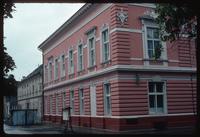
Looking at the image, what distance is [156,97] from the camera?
20.0 m

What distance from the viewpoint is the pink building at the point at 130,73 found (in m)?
18.8

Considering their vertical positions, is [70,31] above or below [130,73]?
above

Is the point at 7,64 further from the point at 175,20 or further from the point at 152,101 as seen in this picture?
the point at 152,101

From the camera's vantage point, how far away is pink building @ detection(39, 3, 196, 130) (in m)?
18.8

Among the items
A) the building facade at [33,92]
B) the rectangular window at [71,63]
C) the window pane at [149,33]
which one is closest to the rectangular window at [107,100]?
the window pane at [149,33]

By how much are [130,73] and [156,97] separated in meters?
2.56

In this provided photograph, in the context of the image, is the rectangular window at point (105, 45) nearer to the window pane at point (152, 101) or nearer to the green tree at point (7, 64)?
the window pane at point (152, 101)

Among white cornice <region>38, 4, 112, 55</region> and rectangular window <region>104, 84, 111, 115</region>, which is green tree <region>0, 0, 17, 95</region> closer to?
rectangular window <region>104, 84, 111, 115</region>

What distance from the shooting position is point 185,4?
3.76m

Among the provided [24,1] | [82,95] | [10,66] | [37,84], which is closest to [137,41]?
[82,95]

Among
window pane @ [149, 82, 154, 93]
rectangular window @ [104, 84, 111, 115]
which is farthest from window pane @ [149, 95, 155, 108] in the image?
rectangular window @ [104, 84, 111, 115]

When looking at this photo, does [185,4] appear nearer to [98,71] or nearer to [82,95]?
[98,71]

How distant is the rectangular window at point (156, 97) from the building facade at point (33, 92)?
48.6 ft

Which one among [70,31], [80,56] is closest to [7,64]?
[80,56]
